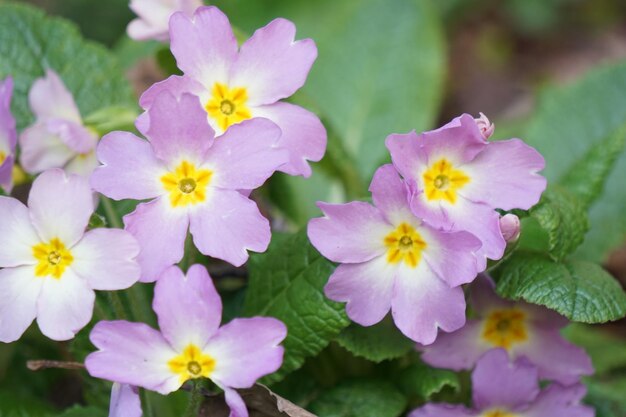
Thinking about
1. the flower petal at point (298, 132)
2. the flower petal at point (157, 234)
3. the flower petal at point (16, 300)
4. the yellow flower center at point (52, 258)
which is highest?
the flower petal at point (298, 132)

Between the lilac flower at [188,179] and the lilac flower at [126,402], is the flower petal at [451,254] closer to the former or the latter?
the lilac flower at [188,179]

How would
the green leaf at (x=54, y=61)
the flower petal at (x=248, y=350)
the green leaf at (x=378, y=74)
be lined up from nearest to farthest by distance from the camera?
the flower petal at (x=248, y=350) < the green leaf at (x=54, y=61) < the green leaf at (x=378, y=74)

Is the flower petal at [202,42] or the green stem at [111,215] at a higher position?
the flower petal at [202,42]

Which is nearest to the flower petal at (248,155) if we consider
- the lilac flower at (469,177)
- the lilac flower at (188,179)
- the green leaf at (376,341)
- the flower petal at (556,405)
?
the lilac flower at (188,179)

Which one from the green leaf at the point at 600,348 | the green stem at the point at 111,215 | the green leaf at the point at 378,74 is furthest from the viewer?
the green leaf at the point at 378,74

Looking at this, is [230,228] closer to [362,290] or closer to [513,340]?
[362,290]

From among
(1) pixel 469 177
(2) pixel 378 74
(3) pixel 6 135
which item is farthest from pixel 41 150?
(2) pixel 378 74

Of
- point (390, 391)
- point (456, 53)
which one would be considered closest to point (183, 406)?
point (390, 391)
